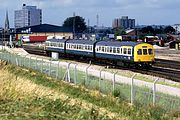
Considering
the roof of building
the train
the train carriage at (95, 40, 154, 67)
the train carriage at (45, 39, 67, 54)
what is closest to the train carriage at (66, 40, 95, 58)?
the train

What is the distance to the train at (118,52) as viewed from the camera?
38812mm

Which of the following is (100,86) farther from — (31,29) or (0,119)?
(31,29)

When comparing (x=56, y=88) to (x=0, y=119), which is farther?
(x=56, y=88)

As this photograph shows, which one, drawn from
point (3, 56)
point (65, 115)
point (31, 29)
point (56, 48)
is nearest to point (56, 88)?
point (65, 115)

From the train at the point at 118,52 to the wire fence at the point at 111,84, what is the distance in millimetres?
10079

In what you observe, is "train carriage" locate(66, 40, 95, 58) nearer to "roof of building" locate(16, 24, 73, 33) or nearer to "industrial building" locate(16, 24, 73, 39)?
"industrial building" locate(16, 24, 73, 39)

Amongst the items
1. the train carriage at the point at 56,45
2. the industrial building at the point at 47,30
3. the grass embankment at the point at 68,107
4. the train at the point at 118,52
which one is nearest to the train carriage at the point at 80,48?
the train at the point at 118,52

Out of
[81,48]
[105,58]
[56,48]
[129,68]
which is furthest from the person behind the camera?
[56,48]

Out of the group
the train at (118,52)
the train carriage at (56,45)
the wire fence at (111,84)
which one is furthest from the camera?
the train carriage at (56,45)

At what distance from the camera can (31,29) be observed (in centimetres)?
16200

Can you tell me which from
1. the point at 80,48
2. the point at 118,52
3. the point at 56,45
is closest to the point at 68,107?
the point at 118,52

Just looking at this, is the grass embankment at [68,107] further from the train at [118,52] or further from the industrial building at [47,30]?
the industrial building at [47,30]

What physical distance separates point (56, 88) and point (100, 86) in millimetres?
2850

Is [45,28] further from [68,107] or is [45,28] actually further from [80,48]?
[68,107]
